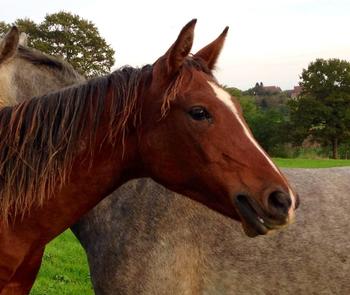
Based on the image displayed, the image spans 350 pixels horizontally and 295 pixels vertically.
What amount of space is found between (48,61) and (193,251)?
7.63ft

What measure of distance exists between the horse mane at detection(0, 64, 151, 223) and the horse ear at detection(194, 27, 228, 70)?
47cm

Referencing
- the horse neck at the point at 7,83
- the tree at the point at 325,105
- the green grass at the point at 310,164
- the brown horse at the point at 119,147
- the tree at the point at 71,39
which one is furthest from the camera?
the tree at the point at 325,105

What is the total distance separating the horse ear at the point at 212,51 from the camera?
3195mm

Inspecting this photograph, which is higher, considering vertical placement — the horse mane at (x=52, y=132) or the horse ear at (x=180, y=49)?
the horse ear at (x=180, y=49)

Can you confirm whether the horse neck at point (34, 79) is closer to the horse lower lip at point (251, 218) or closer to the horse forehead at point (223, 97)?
the horse forehead at point (223, 97)

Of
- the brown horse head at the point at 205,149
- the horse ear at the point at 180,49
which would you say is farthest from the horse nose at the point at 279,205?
the horse ear at the point at 180,49

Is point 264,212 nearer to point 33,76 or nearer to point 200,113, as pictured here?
point 200,113

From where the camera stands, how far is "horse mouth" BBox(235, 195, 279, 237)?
8.64 feet

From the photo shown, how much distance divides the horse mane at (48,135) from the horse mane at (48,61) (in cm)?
172

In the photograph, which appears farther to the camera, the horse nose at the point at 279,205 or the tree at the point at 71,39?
the tree at the point at 71,39

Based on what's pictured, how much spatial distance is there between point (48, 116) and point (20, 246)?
814mm

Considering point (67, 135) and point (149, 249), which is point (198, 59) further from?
point (149, 249)

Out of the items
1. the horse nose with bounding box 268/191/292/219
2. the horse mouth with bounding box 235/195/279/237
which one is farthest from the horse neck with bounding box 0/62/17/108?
the horse nose with bounding box 268/191/292/219

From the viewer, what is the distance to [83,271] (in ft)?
26.0
